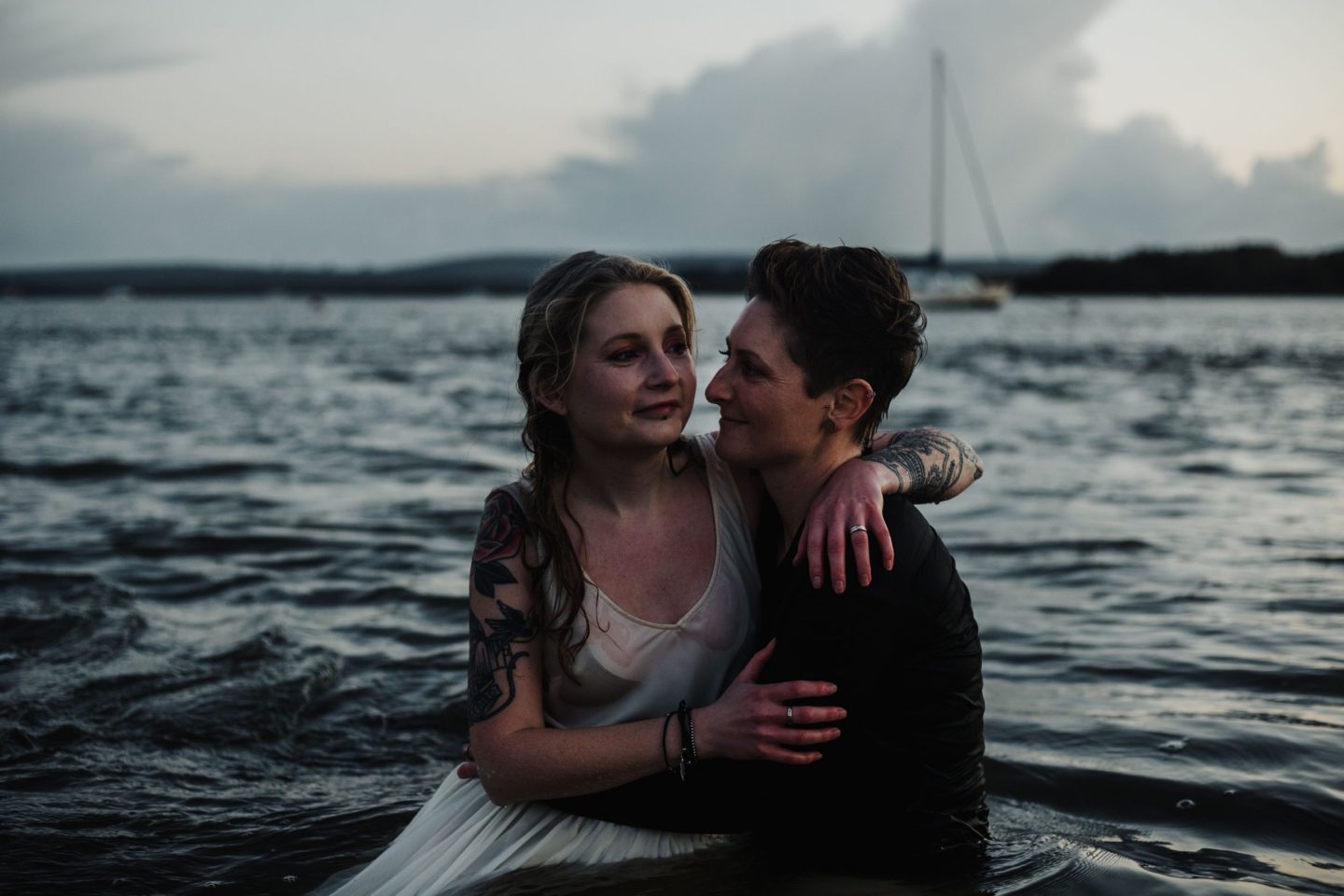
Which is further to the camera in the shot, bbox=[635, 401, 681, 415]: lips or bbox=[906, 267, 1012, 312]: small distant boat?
bbox=[906, 267, 1012, 312]: small distant boat

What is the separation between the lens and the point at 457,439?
1788 centimetres

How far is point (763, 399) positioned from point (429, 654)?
4.50 meters

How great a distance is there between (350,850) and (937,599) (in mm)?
2839

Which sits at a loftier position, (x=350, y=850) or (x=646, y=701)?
(x=646, y=701)

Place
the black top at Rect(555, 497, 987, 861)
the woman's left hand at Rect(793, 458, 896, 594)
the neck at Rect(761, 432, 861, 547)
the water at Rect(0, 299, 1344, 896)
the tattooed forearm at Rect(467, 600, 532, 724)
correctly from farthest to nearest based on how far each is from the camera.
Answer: the water at Rect(0, 299, 1344, 896) → the neck at Rect(761, 432, 861, 547) → the tattooed forearm at Rect(467, 600, 532, 724) → the black top at Rect(555, 497, 987, 861) → the woman's left hand at Rect(793, 458, 896, 594)

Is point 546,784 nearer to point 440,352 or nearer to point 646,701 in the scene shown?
point 646,701

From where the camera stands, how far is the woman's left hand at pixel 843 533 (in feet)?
10.9

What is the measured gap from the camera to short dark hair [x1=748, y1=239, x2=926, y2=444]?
11.6 feet

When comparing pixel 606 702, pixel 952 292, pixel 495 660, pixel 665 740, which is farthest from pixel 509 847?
pixel 952 292

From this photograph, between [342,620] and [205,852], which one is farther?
[342,620]

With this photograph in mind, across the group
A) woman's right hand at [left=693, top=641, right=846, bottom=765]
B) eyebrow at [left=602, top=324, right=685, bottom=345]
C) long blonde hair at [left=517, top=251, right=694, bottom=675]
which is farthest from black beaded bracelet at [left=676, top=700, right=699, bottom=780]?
eyebrow at [left=602, top=324, right=685, bottom=345]

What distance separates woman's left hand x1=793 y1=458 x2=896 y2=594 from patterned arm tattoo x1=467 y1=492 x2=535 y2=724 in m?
0.86

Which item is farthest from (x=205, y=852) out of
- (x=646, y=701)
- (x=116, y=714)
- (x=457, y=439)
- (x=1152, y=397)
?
(x=1152, y=397)

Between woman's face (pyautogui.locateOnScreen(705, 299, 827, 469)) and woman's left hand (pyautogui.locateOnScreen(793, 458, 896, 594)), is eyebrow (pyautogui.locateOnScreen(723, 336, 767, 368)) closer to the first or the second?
woman's face (pyautogui.locateOnScreen(705, 299, 827, 469))
